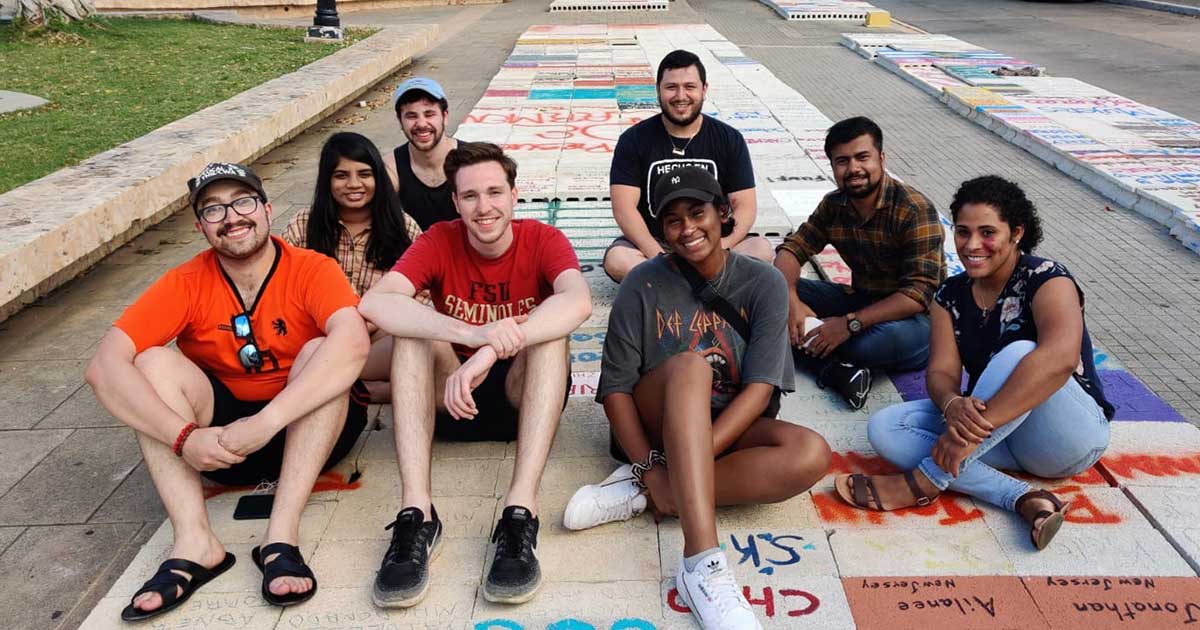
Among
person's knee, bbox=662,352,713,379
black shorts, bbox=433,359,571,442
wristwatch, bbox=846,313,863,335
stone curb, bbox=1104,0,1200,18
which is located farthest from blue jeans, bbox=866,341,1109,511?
stone curb, bbox=1104,0,1200,18

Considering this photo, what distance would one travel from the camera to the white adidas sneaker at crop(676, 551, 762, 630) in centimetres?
259

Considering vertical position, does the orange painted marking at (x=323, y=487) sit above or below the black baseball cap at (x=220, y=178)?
below

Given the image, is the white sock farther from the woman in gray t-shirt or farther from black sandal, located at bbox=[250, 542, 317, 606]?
black sandal, located at bbox=[250, 542, 317, 606]

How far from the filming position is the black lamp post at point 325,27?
14.6 metres

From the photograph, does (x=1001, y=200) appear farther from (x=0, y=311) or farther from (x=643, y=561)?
(x=0, y=311)

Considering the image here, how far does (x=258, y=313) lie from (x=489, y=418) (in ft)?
3.12

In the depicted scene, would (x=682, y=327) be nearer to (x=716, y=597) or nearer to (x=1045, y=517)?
(x=716, y=597)

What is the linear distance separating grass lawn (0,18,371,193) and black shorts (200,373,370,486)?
405 cm

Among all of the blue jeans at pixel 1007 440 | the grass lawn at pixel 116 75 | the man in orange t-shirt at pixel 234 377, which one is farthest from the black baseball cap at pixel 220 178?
the grass lawn at pixel 116 75

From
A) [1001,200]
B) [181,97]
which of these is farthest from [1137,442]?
[181,97]

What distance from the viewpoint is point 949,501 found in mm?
3258

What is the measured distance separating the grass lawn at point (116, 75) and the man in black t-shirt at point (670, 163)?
13.9 feet

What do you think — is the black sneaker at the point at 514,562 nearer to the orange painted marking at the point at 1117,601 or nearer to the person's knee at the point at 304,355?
the person's knee at the point at 304,355

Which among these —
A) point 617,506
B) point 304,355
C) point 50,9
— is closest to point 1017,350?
point 617,506
